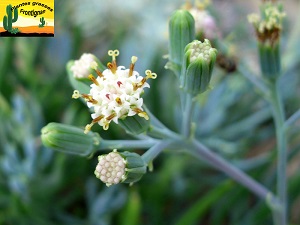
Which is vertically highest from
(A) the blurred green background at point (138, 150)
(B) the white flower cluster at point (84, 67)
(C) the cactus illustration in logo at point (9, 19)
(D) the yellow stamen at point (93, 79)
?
(C) the cactus illustration in logo at point (9, 19)

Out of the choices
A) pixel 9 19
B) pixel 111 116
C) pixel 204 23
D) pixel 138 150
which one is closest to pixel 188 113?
pixel 111 116

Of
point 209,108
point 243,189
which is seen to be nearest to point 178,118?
point 209,108

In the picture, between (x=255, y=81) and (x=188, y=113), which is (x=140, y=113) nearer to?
(x=188, y=113)

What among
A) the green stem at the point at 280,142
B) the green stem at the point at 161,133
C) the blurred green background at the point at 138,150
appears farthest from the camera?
the blurred green background at the point at 138,150

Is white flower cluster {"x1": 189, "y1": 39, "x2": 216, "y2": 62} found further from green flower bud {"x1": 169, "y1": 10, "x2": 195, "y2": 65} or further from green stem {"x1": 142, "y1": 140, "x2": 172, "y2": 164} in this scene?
green stem {"x1": 142, "y1": 140, "x2": 172, "y2": 164}

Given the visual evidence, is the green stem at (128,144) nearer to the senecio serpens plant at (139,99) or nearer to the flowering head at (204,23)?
the senecio serpens plant at (139,99)

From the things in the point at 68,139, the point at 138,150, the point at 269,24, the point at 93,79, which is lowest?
the point at 138,150

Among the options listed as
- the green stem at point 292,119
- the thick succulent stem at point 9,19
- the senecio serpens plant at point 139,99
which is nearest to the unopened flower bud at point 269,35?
the senecio serpens plant at point 139,99
